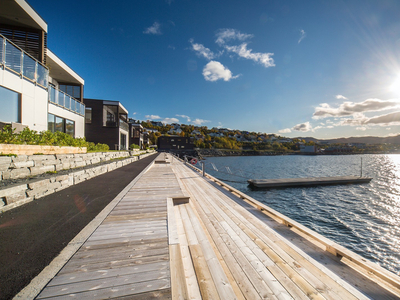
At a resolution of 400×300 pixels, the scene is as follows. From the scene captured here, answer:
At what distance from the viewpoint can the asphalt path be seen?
5.85 ft

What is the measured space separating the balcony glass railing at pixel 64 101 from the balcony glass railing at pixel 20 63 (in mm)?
1131

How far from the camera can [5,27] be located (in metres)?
8.26

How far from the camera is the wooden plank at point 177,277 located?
1403mm

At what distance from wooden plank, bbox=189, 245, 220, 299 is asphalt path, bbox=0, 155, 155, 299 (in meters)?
1.69

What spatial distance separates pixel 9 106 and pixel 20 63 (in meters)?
1.95

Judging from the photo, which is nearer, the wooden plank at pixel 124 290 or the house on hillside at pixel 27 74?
the wooden plank at pixel 124 290

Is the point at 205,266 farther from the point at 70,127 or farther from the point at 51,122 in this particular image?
the point at 70,127

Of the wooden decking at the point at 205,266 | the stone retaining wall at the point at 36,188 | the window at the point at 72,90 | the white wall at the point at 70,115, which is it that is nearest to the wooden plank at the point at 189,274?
the wooden decking at the point at 205,266

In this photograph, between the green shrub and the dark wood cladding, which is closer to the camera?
the green shrub

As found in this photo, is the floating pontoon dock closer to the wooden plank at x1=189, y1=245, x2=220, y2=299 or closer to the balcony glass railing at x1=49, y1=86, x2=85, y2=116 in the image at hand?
the wooden plank at x1=189, y1=245, x2=220, y2=299

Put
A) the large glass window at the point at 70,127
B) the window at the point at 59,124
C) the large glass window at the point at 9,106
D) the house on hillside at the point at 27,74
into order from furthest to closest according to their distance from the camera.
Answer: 1. the large glass window at the point at 70,127
2. the window at the point at 59,124
3. the house on hillside at the point at 27,74
4. the large glass window at the point at 9,106

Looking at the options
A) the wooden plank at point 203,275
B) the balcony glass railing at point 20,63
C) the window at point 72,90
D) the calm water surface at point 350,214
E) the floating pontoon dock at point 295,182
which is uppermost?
the window at point 72,90

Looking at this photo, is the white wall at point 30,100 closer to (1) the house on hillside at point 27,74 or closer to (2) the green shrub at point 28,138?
(1) the house on hillside at point 27,74

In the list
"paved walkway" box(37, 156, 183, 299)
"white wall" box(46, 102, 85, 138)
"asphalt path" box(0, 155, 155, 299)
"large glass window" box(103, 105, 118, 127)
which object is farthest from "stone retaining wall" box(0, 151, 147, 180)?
"large glass window" box(103, 105, 118, 127)
